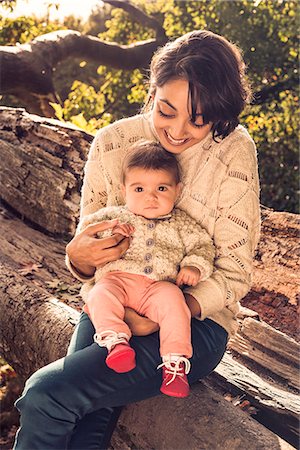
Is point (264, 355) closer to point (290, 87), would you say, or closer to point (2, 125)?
point (2, 125)

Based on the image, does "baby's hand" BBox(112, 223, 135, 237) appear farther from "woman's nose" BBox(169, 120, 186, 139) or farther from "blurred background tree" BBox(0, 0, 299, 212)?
"blurred background tree" BBox(0, 0, 299, 212)

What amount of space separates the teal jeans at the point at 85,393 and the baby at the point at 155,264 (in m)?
0.10

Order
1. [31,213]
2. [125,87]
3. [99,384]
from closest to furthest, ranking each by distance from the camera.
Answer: [99,384]
[31,213]
[125,87]

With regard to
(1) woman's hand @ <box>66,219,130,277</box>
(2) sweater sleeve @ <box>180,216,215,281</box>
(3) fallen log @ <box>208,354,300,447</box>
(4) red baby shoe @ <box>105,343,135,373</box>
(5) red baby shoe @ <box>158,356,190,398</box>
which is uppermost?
(2) sweater sleeve @ <box>180,216,215,281</box>

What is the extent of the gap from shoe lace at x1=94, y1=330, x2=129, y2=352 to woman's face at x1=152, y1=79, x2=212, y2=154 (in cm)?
100

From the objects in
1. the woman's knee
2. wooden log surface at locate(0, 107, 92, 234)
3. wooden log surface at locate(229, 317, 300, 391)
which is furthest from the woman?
wooden log surface at locate(0, 107, 92, 234)

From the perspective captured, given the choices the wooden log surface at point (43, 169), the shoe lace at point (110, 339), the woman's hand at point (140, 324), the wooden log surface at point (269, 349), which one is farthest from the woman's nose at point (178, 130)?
the wooden log surface at point (43, 169)

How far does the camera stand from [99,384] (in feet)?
8.52

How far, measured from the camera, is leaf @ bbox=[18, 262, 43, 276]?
4.62 meters

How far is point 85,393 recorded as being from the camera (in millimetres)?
2574

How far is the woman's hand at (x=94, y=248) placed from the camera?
3.01m

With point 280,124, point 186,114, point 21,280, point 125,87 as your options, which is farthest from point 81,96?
point 186,114

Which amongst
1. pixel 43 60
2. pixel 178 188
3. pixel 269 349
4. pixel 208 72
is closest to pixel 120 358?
pixel 178 188

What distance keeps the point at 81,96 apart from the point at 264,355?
29.2ft
